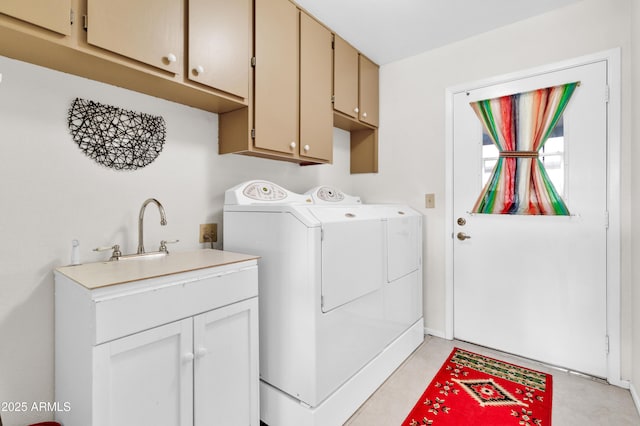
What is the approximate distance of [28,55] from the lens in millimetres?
1268

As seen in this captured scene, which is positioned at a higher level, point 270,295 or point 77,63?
point 77,63

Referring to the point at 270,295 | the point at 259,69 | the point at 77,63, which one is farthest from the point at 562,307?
the point at 77,63

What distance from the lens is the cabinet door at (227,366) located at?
128cm

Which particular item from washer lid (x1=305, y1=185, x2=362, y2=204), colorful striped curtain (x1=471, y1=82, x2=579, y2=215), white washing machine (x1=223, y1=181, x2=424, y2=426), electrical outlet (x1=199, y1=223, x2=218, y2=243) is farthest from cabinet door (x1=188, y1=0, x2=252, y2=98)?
colorful striped curtain (x1=471, y1=82, x2=579, y2=215)

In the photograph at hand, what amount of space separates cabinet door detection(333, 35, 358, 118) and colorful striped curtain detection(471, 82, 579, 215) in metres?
1.02

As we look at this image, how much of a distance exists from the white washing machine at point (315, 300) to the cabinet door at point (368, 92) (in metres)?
1.15

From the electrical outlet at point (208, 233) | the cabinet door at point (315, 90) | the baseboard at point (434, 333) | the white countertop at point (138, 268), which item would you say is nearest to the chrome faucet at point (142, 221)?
the white countertop at point (138, 268)

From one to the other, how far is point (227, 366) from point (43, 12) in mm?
1554

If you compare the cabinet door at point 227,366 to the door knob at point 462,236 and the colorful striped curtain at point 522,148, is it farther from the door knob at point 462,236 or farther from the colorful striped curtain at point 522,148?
the colorful striped curtain at point 522,148

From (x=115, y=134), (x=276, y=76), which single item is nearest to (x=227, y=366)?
(x=115, y=134)

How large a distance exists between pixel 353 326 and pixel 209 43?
1729 mm

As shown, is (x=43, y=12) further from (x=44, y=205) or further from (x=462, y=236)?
(x=462, y=236)

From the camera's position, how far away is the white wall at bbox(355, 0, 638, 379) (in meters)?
1.96

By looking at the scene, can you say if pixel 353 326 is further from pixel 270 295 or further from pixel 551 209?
pixel 551 209
